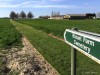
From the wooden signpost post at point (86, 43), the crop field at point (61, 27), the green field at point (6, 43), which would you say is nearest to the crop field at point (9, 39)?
the green field at point (6, 43)

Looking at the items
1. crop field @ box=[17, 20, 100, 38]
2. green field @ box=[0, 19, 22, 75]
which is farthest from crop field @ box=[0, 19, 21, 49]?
crop field @ box=[17, 20, 100, 38]

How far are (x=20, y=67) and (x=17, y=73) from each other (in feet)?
1.93

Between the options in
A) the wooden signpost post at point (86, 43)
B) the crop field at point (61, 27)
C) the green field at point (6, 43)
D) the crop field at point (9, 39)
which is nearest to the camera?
the wooden signpost post at point (86, 43)

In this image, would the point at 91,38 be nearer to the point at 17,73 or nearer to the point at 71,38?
the point at 71,38

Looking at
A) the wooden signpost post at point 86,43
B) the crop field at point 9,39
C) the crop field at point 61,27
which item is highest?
the wooden signpost post at point 86,43

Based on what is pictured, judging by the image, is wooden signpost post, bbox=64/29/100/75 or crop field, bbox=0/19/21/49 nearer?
wooden signpost post, bbox=64/29/100/75

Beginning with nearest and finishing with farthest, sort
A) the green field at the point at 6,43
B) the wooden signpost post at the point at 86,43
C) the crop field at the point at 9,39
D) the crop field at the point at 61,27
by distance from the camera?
the wooden signpost post at the point at 86,43 < the green field at the point at 6,43 < the crop field at the point at 9,39 < the crop field at the point at 61,27

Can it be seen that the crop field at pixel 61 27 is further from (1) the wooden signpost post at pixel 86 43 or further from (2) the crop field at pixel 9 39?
(1) the wooden signpost post at pixel 86 43

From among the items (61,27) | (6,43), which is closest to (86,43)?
(6,43)

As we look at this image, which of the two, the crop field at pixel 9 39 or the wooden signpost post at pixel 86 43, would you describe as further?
the crop field at pixel 9 39

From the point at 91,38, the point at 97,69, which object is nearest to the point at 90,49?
the point at 91,38

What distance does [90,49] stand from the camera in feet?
8.55

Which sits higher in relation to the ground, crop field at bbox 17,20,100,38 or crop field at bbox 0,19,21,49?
crop field at bbox 0,19,21,49

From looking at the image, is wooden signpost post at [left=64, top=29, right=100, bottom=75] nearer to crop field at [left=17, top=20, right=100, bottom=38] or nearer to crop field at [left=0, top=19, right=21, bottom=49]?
crop field at [left=17, top=20, right=100, bottom=38]
